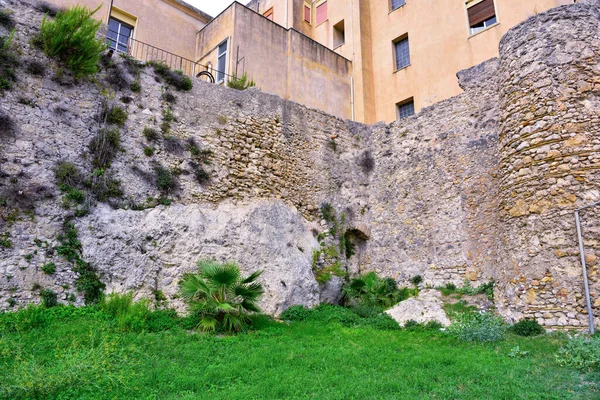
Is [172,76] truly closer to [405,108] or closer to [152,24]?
[152,24]

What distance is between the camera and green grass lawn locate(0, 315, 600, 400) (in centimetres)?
499

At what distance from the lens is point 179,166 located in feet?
35.0

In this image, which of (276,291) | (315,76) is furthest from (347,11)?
(276,291)

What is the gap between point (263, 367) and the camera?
239 inches

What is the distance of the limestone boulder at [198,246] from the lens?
882cm

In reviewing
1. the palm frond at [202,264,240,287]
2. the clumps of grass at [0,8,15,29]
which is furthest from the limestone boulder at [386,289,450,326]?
the clumps of grass at [0,8,15,29]

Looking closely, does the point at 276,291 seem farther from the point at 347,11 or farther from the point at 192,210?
the point at 347,11

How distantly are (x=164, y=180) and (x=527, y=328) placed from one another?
8503mm

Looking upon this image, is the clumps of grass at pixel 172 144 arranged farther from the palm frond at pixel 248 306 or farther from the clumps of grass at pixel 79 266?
the palm frond at pixel 248 306

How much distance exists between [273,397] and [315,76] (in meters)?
15.2

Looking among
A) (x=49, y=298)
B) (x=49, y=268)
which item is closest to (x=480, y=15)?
(x=49, y=268)

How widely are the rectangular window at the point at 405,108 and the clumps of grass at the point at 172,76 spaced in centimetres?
1012

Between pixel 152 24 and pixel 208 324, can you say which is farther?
pixel 152 24

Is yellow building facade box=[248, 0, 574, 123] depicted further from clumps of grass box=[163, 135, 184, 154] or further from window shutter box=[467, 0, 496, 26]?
clumps of grass box=[163, 135, 184, 154]
